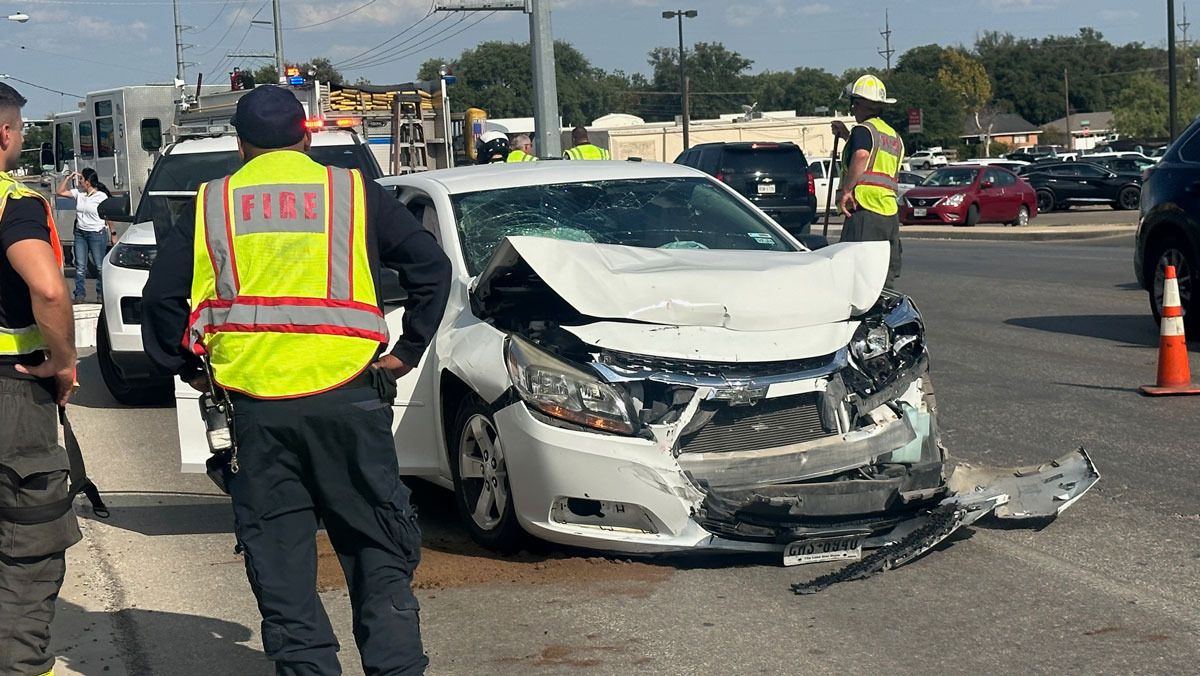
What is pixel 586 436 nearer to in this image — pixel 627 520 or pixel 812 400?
pixel 627 520

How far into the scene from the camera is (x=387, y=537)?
12.6 feet

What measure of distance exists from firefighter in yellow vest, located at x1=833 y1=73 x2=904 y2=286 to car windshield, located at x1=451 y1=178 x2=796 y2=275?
122 inches

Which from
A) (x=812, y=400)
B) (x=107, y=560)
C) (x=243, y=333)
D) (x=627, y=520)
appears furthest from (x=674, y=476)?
(x=107, y=560)

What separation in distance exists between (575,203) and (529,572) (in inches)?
82.7

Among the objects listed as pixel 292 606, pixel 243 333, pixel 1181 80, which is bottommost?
pixel 292 606

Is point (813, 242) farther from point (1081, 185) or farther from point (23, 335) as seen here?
point (1081, 185)

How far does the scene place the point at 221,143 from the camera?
39.3 ft

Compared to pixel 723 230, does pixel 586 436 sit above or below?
below

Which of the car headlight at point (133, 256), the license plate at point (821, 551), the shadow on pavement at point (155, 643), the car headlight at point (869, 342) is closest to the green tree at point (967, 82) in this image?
the car headlight at point (133, 256)

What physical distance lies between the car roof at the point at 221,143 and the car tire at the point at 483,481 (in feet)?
20.8

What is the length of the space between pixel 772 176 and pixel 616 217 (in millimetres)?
17210

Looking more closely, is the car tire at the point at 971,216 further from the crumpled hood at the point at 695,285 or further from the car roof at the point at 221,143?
the crumpled hood at the point at 695,285

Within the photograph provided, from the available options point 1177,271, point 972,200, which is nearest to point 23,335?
point 1177,271

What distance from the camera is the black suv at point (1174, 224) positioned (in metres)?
10.8
